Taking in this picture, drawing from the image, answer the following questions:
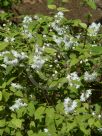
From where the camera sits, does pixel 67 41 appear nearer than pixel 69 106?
No

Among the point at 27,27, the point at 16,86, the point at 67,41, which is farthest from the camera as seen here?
the point at 27,27

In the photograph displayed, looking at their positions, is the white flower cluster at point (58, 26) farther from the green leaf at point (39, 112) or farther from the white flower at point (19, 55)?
the green leaf at point (39, 112)

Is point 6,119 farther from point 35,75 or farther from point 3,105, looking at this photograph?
point 35,75

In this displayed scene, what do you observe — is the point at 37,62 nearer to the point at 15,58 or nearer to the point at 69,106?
the point at 15,58

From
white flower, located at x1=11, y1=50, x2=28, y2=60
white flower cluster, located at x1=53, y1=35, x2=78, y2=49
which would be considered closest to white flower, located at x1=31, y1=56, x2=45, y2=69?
white flower, located at x1=11, y1=50, x2=28, y2=60

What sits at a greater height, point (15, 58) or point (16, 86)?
point (15, 58)

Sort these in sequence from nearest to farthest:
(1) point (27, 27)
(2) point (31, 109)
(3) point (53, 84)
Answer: (2) point (31, 109) < (3) point (53, 84) < (1) point (27, 27)

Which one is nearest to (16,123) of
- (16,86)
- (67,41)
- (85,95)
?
(16,86)

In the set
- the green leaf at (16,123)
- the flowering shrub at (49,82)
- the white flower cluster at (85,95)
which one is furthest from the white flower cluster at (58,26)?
the green leaf at (16,123)
